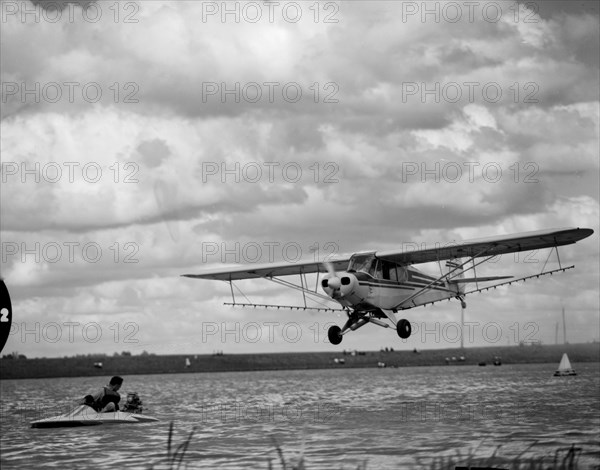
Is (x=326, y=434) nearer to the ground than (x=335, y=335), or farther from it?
nearer to the ground

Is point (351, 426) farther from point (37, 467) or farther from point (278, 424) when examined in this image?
point (37, 467)

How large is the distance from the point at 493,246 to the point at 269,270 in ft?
30.1

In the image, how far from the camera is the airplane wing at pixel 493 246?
1116 inches

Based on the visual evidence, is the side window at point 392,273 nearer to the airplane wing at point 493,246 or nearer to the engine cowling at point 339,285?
the airplane wing at point 493,246

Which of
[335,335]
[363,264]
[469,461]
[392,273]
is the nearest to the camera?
[469,461]

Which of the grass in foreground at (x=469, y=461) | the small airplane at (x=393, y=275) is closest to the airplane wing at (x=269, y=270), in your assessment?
the small airplane at (x=393, y=275)

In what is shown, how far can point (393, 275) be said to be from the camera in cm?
3116

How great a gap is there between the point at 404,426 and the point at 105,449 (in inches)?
510

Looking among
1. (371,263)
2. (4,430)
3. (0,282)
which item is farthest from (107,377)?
(0,282)

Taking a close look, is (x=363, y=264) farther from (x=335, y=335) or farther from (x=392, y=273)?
(x=335, y=335)

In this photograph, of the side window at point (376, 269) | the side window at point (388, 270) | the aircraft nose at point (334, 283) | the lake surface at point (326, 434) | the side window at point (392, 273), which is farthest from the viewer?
the side window at point (392, 273)

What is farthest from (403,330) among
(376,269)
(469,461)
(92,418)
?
(469,461)

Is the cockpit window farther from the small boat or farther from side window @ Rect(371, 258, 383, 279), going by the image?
the small boat

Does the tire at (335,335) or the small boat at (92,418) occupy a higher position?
the tire at (335,335)
